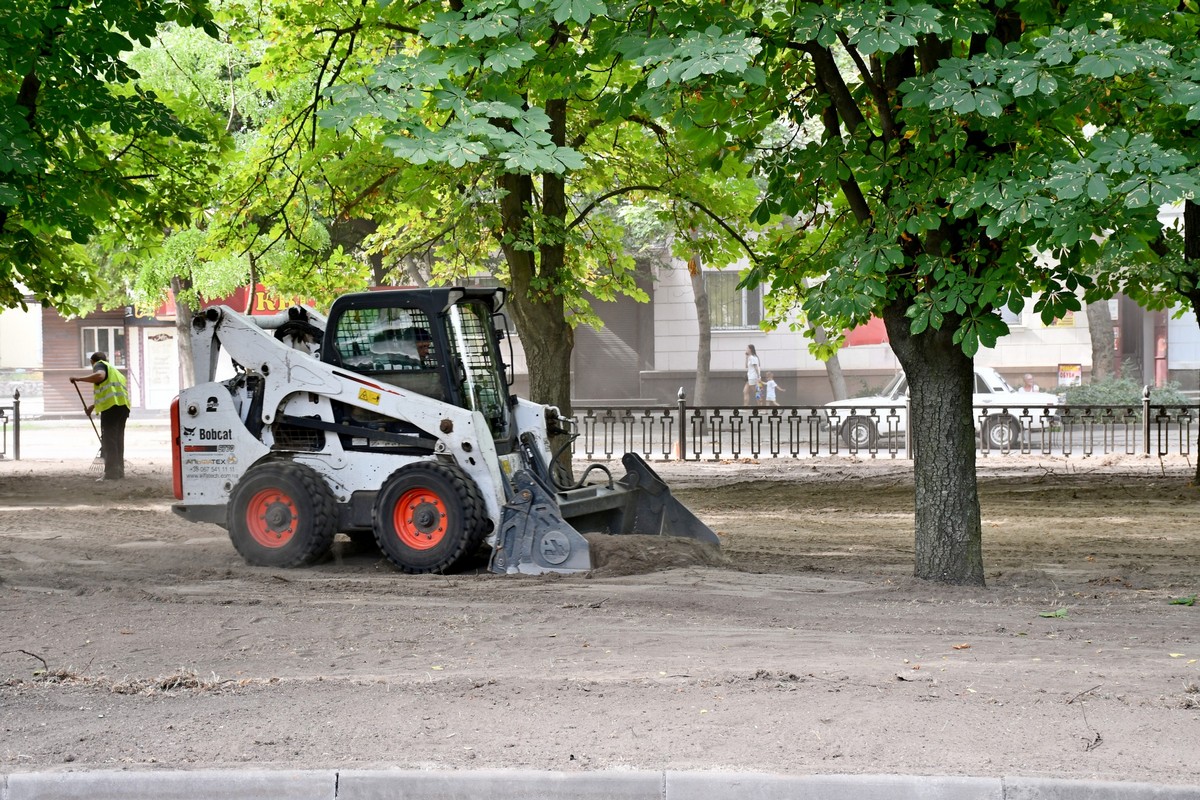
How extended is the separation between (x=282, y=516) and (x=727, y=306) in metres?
27.4

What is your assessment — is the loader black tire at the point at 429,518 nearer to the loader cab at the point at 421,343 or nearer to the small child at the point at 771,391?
the loader cab at the point at 421,343

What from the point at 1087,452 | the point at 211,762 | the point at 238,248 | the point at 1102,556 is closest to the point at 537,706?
the point at 211,762

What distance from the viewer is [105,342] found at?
4059 centimetres

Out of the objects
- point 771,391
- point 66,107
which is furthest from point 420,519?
point 771,391

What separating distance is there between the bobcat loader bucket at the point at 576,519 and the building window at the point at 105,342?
32.7 meters

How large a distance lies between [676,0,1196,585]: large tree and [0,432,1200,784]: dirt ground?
162 centimetres

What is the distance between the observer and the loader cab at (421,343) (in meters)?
10.9

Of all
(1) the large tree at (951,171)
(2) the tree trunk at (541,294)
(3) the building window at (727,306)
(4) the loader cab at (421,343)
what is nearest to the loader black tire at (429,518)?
(4) the loader cab at (421,343)

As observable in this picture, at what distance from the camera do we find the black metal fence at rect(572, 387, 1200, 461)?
72.4ft

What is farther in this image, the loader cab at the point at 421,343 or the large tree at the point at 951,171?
the loader cab at the point at 421,343

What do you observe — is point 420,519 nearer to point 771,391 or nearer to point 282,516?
point 282,516

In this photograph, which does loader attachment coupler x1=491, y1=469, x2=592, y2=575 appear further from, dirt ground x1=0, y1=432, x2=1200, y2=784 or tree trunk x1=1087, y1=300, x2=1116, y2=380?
tree trunk x1=1087, y1=300, x2=1116, y2=380

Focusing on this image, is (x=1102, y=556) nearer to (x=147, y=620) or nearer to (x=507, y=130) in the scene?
(x=507, y=130)

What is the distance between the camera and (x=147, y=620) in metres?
8.30
